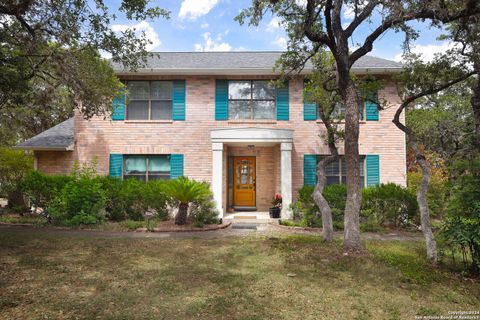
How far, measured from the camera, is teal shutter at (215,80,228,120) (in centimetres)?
1220

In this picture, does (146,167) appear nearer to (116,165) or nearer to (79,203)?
(116,165)

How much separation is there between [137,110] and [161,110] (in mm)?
975

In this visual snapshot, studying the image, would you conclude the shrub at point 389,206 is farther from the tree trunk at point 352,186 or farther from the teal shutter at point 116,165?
the teal shutter at point 116,165

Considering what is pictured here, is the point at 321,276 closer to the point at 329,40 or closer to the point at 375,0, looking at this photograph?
the point at 329,40

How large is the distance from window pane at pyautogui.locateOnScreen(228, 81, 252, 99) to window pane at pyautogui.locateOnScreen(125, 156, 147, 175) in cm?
442

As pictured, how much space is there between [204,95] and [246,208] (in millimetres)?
5152

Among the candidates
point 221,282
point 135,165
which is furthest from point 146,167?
point 221,282

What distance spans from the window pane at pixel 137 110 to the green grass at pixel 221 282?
20.7ft

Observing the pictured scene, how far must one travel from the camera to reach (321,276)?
5086mm

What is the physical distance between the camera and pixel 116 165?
12070mm

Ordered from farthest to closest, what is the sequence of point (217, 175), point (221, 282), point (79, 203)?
point (217, 175)
point (79, 203)
point (221, 282)

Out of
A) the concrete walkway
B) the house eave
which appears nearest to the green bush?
the concrete walkway

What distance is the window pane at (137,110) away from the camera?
12305 millimetres

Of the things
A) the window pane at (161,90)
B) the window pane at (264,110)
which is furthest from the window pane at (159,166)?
the window pane at (264,110)
